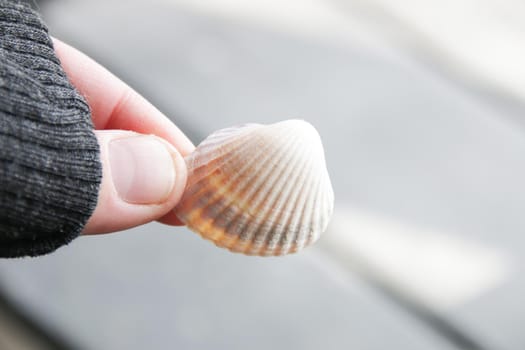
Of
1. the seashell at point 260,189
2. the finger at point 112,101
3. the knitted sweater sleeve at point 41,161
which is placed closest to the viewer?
the knitted sweater sleeve at point 41,161

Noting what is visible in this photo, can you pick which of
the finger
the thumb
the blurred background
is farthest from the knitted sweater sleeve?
the blurred background

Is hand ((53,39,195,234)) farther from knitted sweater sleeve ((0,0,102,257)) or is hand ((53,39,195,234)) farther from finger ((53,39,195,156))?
finger ((53,39,195,156))

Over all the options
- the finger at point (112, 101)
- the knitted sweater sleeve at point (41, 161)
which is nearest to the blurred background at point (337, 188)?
the finger at point (112, 101)

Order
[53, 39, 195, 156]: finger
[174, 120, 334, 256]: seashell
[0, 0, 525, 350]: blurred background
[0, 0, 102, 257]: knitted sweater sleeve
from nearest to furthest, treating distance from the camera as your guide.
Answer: [0, 0, 102, 257]: knitted sweater sleeve
[174, 120, 334, 256]: seashell
[53, 39, 195, 156]: finger
[0, 0, 525, 350]: blurred background

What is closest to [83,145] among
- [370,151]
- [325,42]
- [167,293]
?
[167,293]

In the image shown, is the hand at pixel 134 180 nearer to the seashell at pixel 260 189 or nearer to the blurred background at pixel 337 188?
the seashell at pixel 260 189

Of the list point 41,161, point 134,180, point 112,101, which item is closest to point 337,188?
point 112,101

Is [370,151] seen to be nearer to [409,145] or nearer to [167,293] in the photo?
[409,145]
